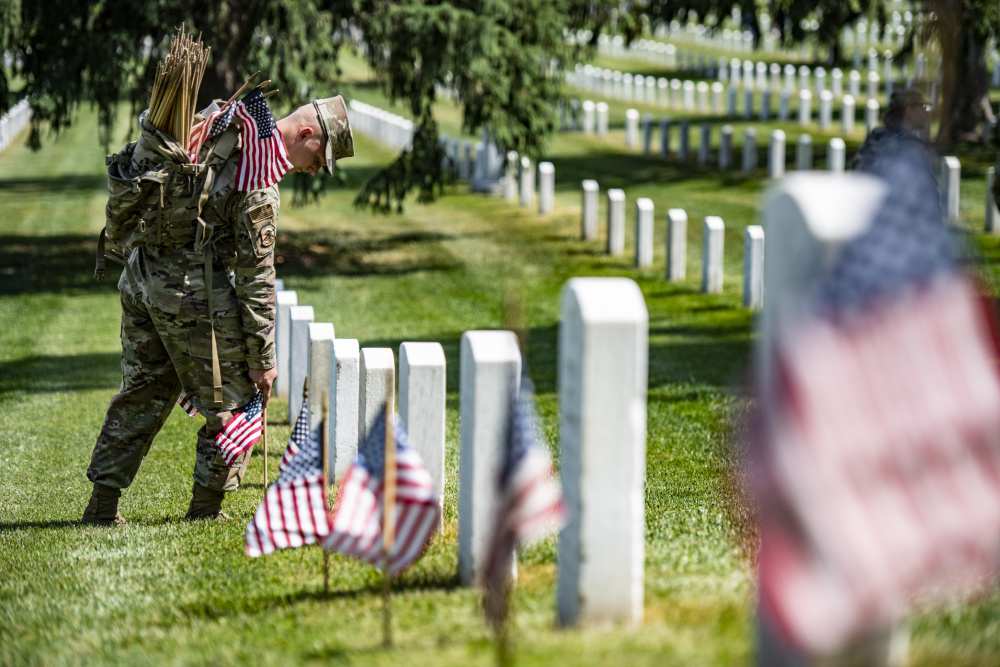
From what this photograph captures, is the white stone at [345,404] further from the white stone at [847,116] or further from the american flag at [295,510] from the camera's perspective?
the white stone at [847,116]

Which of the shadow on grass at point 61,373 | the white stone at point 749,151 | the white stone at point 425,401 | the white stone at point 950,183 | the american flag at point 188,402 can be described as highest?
the white stone at point 425,401

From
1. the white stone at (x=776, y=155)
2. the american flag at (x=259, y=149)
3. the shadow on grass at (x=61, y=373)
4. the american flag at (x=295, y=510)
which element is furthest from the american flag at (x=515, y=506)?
the white stone at (x=776, y=155)

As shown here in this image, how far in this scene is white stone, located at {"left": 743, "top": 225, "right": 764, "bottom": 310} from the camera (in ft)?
57.0

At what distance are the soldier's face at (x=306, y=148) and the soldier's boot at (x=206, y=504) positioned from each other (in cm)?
170

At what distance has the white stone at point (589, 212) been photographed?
76.8 ft

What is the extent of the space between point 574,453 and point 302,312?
7097 mm

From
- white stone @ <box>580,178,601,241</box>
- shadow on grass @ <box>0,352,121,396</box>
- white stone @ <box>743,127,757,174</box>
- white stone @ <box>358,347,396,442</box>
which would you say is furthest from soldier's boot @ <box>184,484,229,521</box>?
white stone @ <box>743,127,757,174</box>

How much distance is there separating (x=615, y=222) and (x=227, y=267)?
14301 millimetres

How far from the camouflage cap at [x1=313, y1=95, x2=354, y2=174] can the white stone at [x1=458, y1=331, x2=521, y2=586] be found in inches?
85.9

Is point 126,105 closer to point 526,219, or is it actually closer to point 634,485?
point 526,219

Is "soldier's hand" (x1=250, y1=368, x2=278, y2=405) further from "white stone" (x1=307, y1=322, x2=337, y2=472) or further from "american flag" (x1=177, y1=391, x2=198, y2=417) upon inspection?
"white stone" (x1=307, y1=322, x2=337, y2=472)

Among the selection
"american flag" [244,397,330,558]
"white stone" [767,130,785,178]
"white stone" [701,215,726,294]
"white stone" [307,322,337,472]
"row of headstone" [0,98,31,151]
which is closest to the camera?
"american flag" [244,397,330,558]

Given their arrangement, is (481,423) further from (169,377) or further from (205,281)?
(169,377)

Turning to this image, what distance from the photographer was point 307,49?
20500mm
